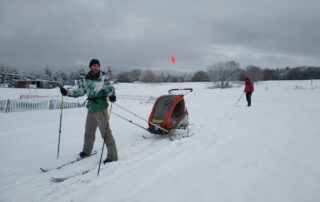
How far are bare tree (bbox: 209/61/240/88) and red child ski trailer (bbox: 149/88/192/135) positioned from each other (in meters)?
43.8

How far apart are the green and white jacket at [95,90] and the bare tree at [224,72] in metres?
46.0

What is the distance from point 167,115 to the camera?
185 inches

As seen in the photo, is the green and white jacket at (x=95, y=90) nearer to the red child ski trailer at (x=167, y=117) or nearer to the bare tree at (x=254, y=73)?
the red child ski trailer at (x=167, y=117)

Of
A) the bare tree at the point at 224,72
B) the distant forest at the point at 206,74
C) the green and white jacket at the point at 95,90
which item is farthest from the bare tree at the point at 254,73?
the green and white jacket at the point at 95,90

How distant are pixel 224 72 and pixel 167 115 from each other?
156ft

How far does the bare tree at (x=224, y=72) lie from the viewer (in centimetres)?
4702

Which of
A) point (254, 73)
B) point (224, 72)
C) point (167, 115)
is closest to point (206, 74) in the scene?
point (254, 73)

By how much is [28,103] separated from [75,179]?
14513 mm

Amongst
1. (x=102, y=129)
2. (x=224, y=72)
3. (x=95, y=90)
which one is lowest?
(x=102, y=129)

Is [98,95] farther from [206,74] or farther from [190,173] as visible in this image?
[206,74]

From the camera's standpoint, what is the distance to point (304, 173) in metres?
2.14

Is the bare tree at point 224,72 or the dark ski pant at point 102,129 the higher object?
the bare tree at point 224,72

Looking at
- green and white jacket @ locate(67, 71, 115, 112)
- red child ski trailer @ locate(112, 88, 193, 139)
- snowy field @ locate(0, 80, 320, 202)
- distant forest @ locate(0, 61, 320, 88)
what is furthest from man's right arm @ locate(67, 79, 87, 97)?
distant forest @ locate(0, 61, 320, 88)

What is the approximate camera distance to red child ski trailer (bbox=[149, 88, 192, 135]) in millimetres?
4691
